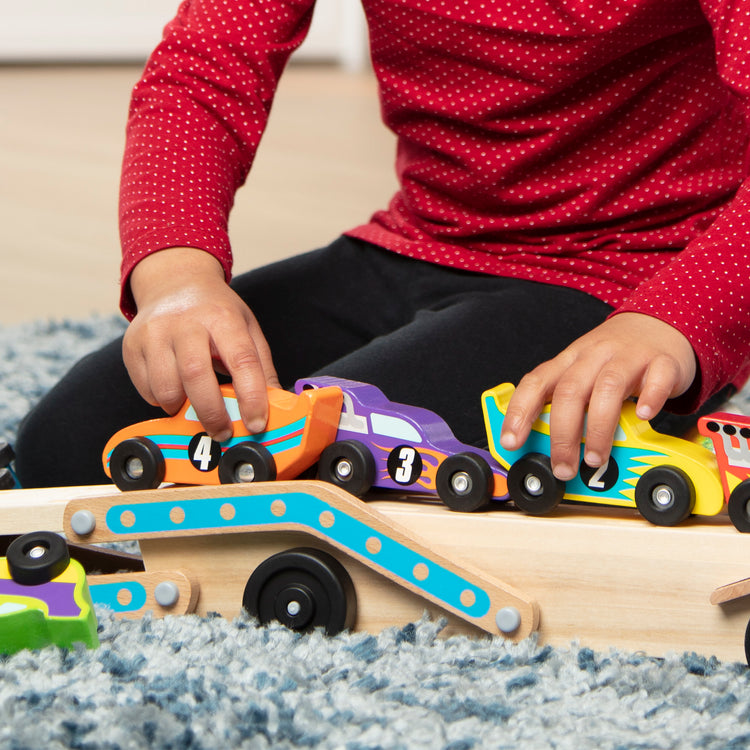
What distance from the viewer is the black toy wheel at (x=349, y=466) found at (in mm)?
724

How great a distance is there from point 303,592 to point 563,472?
18 centimetres

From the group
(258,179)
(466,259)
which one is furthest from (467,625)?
(258,179)

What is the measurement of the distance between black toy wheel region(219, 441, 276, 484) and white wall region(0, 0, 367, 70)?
3954 millimetres

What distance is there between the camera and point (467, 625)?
2.29ft

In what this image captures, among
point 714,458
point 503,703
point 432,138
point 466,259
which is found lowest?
point 503,703

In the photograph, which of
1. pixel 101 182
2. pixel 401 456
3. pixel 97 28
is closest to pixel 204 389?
pixel 401 456

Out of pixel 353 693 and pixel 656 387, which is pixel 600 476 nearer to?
pixel 656 387

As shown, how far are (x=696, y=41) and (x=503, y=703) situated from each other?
60 centimetres

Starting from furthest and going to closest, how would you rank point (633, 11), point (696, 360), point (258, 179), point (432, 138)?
point (258, 179)
point (432, 138)
point (633, 11)
point (696, 360)

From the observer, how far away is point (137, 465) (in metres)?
0.76

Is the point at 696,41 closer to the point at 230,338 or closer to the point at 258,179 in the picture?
the point at 230,338

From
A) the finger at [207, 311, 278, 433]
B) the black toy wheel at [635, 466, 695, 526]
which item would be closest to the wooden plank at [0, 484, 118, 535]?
the finger at [207, 311, 278, 433]

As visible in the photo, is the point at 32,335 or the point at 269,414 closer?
the point at 269,414

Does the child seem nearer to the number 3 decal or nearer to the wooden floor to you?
the number 3 decal
